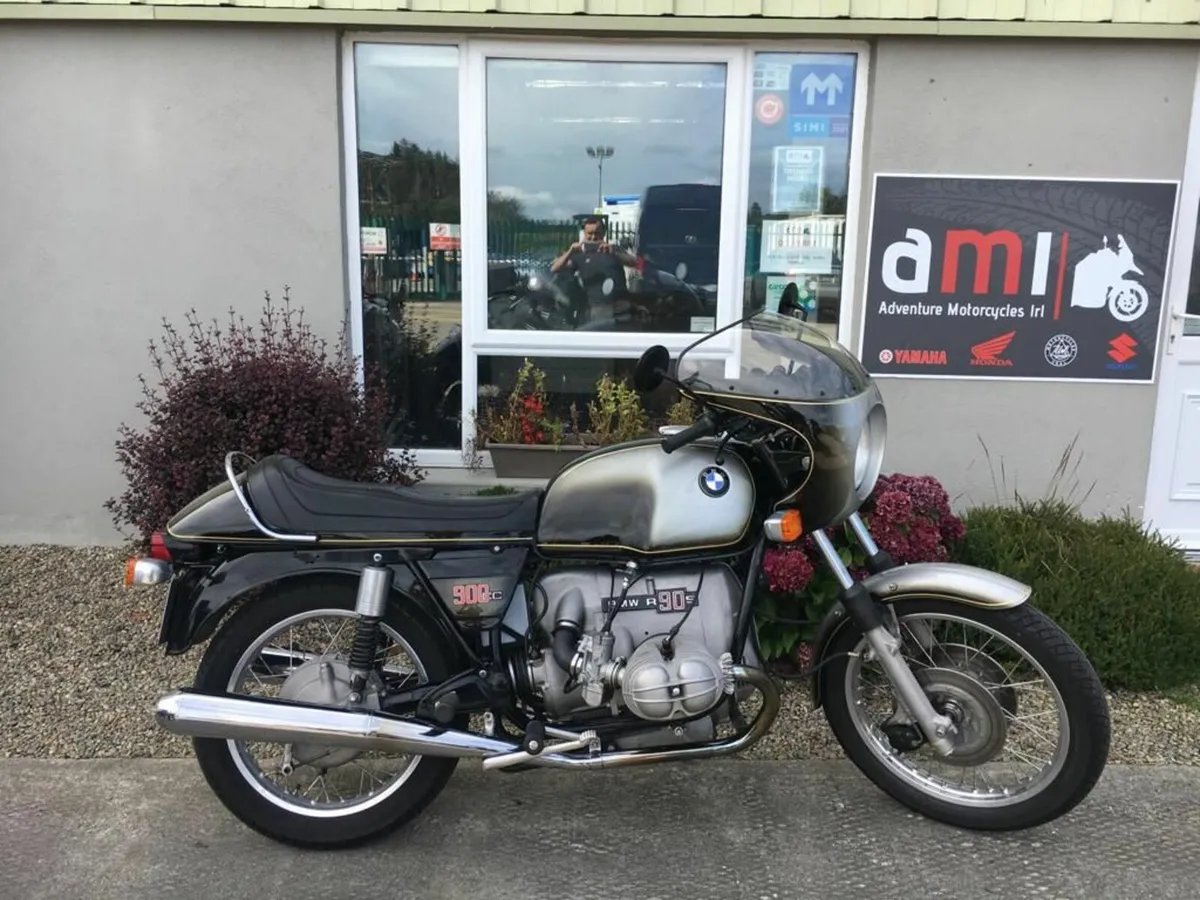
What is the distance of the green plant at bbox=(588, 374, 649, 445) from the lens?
Result: 5.06m

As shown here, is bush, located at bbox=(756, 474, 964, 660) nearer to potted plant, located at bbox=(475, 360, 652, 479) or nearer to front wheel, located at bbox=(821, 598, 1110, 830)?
front wheel, located at bbox=(821, 598, 1110, 830)

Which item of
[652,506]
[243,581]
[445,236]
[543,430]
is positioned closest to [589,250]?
[445,236]

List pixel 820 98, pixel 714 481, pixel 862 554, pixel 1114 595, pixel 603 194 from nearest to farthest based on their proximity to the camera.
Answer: pixel 714 481 < pixel 862 554 < pixel 1114 595 < pixel 820 98 < pixel 603 194

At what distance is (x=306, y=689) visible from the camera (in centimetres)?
270

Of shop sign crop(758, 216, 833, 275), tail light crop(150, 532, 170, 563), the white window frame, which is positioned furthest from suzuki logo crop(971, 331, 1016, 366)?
tail light crop(150, 532, 170, 563)

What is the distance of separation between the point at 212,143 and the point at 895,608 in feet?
13.3

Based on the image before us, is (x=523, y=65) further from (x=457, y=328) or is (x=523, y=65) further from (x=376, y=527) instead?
(x=376, y=527)

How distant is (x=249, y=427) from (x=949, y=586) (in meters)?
2.83

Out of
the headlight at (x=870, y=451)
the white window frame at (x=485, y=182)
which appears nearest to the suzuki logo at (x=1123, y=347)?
the white window frame at (x=485, y=182)

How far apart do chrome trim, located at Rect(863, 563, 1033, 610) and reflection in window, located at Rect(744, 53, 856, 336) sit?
8.15 ft

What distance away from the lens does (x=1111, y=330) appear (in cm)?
489

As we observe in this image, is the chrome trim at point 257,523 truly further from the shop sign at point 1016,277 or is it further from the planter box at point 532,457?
the shop sign at point 1016,277

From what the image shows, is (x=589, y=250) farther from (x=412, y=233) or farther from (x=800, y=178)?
(x=800, y=178)

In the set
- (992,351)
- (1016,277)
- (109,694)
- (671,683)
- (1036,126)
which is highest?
(1036,126)
